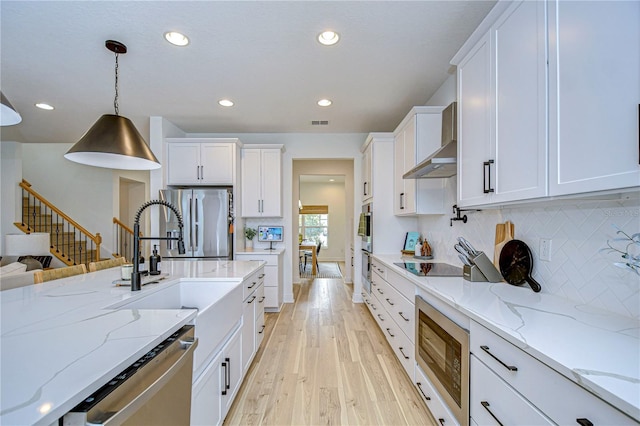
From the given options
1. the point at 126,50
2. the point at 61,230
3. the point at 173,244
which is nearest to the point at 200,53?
the point at 126,50

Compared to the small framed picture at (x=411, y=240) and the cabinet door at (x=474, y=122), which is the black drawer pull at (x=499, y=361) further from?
the small framed picture at (x=411, y=240)

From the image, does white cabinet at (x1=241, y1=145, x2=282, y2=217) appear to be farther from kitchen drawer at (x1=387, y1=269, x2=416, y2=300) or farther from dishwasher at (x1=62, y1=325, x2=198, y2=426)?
dishwasher at (x1=62, y1=325, x2=198, y2=426)

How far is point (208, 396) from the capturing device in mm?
1417

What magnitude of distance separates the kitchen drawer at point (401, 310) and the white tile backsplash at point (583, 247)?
0.84 metres

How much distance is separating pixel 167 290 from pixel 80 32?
2030mm

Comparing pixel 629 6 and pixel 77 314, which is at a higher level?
pixel 629 6

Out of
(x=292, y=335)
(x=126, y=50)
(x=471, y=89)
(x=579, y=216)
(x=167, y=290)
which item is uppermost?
(x=126, y=50)

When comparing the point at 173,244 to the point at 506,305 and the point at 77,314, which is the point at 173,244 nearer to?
the point at 77,314

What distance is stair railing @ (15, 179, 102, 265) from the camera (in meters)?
5.39

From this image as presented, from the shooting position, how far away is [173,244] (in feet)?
12.3

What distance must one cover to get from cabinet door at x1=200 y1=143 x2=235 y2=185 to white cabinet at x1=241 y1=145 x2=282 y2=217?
0.97 ft

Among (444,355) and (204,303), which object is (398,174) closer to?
(444,355)

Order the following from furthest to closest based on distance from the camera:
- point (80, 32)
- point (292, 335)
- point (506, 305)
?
point (292, 335), point (80, 32), point (506, 305)

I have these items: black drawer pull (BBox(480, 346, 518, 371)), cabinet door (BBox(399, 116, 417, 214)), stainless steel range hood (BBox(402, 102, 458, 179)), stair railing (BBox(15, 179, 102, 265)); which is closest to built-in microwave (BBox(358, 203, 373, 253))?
cabinet door (BBox(399, 116, 417, 214))
